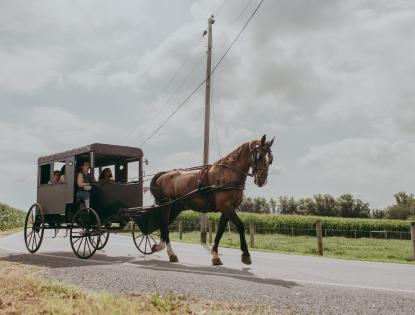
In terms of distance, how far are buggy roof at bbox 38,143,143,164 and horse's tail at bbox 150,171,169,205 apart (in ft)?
3.32

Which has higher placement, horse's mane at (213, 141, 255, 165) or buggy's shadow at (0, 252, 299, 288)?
horse's mane at (213, 141, 255, 165)

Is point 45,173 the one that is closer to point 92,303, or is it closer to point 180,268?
point 180,268

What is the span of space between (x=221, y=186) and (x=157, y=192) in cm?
239

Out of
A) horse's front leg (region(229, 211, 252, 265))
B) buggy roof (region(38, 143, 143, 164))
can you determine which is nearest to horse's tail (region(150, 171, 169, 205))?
buggy roof (region(38, 143, 143, 164))

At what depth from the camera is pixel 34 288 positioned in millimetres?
6191

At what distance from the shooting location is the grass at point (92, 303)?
490 cm

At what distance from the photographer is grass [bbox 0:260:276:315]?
4.90 meters

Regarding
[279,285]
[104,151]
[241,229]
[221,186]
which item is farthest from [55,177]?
[279,285]

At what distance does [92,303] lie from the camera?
512 cm

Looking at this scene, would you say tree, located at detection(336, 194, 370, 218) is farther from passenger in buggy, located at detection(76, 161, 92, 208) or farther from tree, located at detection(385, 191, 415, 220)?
passenger in buggy, located at detection(76, 161, 92, 208)

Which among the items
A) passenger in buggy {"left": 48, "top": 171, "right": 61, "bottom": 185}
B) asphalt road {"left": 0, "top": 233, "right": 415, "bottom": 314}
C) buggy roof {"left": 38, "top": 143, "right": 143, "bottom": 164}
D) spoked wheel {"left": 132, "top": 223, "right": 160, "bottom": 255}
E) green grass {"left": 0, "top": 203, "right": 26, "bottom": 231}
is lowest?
asphalt road {"left": 0, "top": 233, "right": 415, "bottom": 314}

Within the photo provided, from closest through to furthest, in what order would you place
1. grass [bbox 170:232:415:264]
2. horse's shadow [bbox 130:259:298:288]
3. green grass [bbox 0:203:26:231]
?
horse's shadow [bbox 130:259:298:288] < grass [bbox 170:232:415:264] < green grass [bbox 0:203:26:231]

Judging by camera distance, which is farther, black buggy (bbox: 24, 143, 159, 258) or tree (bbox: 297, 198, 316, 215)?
tree (bbox: 297, 198, 316, 215)

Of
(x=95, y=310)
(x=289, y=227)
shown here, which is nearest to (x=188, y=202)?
(x=95, y=310)
